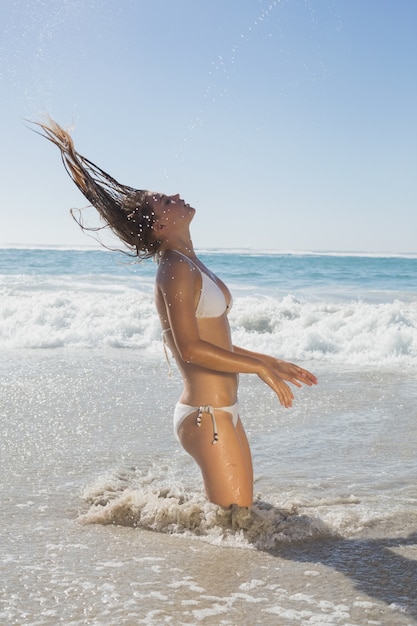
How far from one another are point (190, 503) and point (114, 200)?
5.44ft

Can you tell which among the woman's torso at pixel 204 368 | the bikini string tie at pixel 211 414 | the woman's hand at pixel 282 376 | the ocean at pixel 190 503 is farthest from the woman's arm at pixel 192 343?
the ocean at pixel 190 503

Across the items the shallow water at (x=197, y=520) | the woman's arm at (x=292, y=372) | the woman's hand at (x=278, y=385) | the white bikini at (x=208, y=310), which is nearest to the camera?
the shallow water at (x=197, y=520)

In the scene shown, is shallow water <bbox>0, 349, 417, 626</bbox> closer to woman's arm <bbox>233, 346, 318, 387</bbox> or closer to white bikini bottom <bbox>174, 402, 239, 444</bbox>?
white bikini bottom <bbox>174, 402, 239, 444</bbox>

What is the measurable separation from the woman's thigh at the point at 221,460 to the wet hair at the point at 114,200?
0.97 m

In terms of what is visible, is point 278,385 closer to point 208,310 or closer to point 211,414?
point 211,414

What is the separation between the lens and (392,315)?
12.2 meters

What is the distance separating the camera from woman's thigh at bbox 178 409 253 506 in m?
3.65

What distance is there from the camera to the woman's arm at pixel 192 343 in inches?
136

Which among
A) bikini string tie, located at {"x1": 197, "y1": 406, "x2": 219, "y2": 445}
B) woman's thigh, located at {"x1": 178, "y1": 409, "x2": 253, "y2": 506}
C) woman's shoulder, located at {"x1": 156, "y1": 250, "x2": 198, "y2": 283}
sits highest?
woman's shoulder, located at {"x1": 156, "y1": 250, "x2": 198, "y2": 283}

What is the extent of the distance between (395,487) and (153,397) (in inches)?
122

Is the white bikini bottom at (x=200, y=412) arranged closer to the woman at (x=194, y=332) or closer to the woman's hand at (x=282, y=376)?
the woman at (x=194, y=332)

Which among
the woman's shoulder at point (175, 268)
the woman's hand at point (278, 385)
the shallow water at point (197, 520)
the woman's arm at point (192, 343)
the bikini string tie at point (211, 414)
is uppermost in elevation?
the woman's shoulder at point (175, 268)

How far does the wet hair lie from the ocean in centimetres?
144

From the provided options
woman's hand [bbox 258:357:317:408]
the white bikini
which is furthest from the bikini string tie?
woman's hand [bbox 258:357:317:408]
